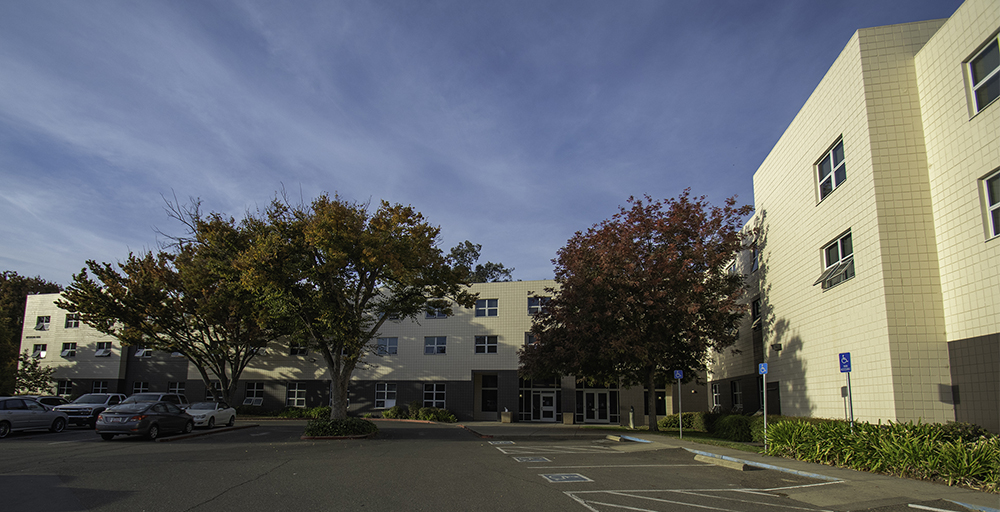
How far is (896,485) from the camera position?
10.2m

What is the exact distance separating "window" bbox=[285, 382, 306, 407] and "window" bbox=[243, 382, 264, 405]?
2.07 meters

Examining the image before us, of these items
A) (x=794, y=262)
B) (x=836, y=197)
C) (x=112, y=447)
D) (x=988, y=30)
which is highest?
(x=988, y=30)

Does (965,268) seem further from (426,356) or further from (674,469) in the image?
(426,356)

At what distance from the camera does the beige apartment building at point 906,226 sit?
12.3 meters

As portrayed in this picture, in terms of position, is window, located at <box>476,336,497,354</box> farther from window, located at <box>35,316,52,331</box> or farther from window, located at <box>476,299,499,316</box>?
window, located at <box>35,316,52,331</box>

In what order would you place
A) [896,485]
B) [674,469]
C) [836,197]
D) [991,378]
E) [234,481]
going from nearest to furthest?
[896,485], [234,481], [991,378], [674,469], [836,197]

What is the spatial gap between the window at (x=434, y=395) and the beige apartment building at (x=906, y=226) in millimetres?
26329

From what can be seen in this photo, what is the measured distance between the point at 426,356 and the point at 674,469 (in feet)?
98.4

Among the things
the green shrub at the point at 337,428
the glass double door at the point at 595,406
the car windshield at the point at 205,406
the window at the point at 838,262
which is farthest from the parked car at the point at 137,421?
the glass double door at the point at 595,406

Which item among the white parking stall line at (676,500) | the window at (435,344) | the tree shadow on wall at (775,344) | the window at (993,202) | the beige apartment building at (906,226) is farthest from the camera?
the window at (435,344)

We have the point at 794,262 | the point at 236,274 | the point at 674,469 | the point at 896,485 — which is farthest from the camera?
the point at 236,274

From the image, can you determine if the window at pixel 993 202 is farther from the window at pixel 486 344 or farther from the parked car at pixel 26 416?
the window at pixel 486 344

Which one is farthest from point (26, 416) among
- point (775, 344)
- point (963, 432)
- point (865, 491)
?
point (963, 432)

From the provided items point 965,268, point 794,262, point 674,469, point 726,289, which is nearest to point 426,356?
point 726,289
